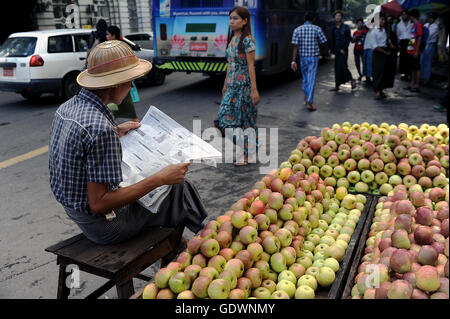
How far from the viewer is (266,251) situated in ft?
8.39

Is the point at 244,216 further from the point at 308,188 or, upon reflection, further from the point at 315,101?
the point at 315,101

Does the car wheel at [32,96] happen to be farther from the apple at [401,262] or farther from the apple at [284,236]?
the apple at [401,262]

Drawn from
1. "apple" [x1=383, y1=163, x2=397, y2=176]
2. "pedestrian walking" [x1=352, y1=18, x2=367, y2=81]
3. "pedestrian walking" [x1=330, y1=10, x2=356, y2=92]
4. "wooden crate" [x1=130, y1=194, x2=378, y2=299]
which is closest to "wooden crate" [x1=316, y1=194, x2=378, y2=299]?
"wooden crate" [x1=130, y1=194, x2=378, y2=299]

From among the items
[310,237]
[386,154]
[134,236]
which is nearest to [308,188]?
[310,237]

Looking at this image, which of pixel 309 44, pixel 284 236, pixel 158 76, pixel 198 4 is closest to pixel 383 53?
pixel 309 44

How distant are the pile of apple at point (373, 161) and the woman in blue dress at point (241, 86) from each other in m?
1.67

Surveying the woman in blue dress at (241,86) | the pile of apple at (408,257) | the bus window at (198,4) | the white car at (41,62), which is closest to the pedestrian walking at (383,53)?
the bus window at (198,4)

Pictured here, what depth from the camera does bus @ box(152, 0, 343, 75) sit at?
34.6ft

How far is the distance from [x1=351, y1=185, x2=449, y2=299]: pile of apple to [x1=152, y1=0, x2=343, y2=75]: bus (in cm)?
834

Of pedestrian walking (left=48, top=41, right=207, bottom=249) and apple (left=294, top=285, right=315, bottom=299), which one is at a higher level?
pedestrian walking (left=48, top=41, right=207, bottom=249)

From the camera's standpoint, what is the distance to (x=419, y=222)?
254 centimetres

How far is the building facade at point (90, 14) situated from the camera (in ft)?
76.0

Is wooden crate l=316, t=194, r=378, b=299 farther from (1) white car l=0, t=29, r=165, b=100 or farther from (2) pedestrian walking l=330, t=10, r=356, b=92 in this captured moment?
(1) white car l=0, t=29, r=165, b=100

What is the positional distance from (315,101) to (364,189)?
22.6 ft
